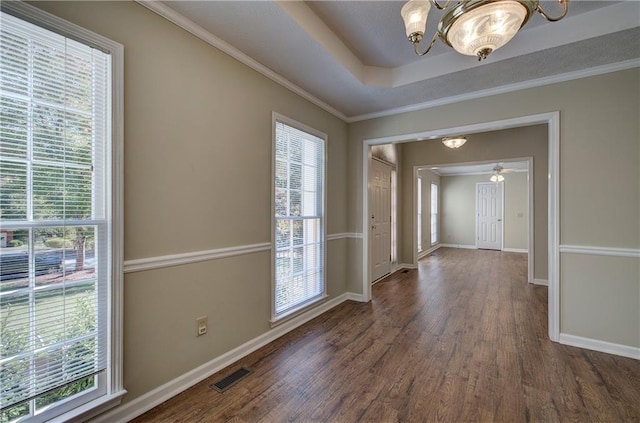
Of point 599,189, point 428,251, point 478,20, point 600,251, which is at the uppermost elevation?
point 478,20

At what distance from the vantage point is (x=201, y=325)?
79.8 inches

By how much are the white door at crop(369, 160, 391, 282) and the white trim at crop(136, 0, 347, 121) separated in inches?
81.9

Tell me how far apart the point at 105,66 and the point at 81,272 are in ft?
3.75

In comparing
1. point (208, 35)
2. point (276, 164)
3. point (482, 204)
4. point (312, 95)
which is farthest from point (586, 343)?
point (482, 204)

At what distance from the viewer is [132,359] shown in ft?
5.43

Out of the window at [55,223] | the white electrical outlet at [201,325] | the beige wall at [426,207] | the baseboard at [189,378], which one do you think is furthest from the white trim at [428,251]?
the window at [55,223]

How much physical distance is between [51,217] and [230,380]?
60.8 inches

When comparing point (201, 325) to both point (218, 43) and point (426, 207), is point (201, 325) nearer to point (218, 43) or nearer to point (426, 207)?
point (218, 43)

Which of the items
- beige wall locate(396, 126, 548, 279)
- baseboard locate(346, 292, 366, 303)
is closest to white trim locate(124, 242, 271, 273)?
baseboard locate(346, 292, 366, 303)

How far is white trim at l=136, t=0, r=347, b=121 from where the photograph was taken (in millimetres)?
1751

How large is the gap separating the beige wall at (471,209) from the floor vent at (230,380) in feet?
28.0

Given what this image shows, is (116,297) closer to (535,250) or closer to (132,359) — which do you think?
(132,359)

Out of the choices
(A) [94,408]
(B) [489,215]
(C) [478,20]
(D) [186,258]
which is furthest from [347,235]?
(B) [489,215]

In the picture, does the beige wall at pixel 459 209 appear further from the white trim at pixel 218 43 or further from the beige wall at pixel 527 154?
the white trim at pixel 218 43
